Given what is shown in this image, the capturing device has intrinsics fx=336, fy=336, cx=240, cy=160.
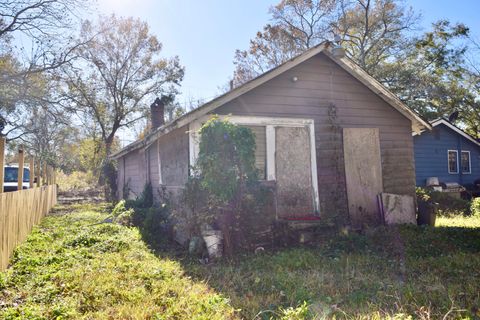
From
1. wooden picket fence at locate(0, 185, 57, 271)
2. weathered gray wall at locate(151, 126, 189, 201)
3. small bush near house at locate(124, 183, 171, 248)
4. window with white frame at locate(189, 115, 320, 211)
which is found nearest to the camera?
wooden picket fence at locate(0, 185, 57, 271)

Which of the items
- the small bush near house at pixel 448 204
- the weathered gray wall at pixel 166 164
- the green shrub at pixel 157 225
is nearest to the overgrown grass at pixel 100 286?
the green shrub at pixel 157 225

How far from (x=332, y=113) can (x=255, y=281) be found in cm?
539

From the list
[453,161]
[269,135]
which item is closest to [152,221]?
[269,135]

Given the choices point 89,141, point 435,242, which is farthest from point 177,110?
point 435,242

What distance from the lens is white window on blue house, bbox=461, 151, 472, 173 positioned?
65.0 ft

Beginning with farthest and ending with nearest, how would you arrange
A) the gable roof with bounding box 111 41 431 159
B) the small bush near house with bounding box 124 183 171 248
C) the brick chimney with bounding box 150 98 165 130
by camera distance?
the brick chimney with bounding box 150 98 165 130
the small bush near house with bounding box 124 183 171 248
the gable roof with bounding box 111 41 431 159

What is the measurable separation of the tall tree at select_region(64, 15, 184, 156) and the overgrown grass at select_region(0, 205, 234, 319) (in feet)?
71.2

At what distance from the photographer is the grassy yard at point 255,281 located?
382cm

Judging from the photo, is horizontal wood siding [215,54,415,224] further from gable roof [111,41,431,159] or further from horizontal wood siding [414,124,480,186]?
horizontal wood siding [414,124,480,186]

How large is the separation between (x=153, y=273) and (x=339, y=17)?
26293 millimetres

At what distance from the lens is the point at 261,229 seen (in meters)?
6.72

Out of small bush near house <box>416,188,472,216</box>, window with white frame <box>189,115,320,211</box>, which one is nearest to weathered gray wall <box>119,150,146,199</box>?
window with white frame <box>189,115,320,211</box>

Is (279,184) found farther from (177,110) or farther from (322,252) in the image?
(177,110)

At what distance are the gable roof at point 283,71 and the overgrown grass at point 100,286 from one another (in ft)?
9.12
